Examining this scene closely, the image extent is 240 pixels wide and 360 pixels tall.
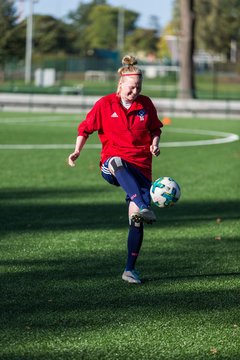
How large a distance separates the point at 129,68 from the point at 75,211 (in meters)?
5.14

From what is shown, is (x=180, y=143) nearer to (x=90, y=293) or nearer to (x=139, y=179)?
(x=139, y=179)

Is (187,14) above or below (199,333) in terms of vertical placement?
above

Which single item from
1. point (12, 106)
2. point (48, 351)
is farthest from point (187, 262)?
point (12, 106)

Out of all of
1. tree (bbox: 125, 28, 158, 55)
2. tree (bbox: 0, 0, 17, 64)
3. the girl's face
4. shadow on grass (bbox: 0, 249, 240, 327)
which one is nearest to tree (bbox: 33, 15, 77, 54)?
tree (bbox: 0, 0, 17, 64)

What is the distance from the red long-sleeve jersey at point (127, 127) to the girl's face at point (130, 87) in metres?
0.13

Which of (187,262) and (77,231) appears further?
(77,231)

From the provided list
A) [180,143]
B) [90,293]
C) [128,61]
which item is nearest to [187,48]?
[180,143]

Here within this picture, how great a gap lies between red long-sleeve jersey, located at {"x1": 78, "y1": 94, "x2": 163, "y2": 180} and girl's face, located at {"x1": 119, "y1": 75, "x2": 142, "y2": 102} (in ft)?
0.41

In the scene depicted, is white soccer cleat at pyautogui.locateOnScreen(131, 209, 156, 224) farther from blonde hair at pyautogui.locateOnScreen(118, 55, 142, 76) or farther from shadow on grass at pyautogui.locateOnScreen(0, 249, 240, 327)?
blonde hair at pyautogui.locateOnScreen(118, 55, 142, 76)

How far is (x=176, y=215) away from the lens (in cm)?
1343

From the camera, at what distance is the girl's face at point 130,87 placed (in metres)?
8.69

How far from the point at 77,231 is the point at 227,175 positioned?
7.32m

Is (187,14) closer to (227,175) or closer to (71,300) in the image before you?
(227,175)

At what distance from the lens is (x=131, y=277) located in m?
8.76
